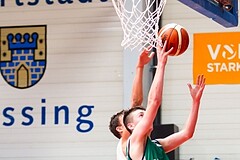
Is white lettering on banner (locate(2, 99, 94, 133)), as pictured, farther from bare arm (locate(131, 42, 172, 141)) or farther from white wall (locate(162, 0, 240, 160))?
bare arm (locate(131, 42, 172, 141))

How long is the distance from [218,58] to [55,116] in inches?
93.2

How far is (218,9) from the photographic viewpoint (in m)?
6.70

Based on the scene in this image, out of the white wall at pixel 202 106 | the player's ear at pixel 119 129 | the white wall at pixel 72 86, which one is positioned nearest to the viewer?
the player's ear at pixel 119 129

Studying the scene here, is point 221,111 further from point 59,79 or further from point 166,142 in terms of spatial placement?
point 166,142

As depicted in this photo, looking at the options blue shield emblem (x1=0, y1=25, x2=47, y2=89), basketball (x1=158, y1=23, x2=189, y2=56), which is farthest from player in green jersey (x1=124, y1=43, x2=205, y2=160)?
blue shield emblem (x1=0, y1=25, x2=47, y2=89)

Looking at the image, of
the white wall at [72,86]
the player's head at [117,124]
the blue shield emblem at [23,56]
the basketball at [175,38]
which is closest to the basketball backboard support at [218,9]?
the basketball at [175,38]

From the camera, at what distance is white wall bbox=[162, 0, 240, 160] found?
938 cm

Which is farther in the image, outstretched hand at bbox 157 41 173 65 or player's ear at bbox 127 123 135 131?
player's ear at bbox 127 123 135 131

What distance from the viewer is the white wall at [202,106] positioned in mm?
9383

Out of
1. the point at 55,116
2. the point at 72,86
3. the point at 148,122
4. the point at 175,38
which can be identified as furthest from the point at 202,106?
the point at 148,122

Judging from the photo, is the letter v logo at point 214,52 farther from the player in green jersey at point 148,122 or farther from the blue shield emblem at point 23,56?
the player in green jersey at point 148,122

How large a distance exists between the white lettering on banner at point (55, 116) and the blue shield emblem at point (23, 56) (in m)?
0.36

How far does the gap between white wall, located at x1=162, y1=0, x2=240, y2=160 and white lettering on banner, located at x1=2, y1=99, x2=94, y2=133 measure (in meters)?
1.05

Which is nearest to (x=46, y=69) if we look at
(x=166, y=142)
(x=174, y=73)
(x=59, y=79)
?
(x=59, y=79)
